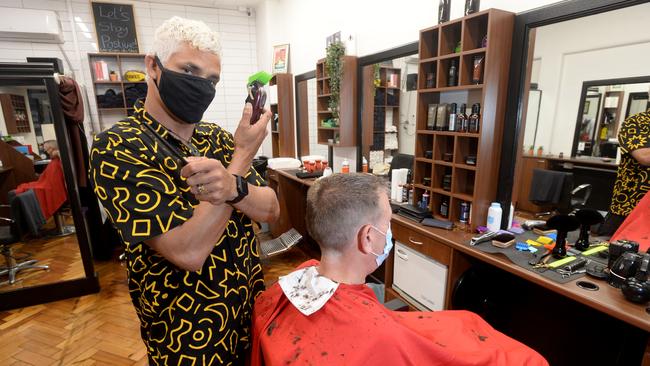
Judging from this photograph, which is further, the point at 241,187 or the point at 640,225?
the point at 640,225

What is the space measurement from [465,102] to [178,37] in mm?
1694

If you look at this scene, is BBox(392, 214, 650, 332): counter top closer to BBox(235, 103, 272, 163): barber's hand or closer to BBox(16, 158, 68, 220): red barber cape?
BBox(235, 103, 272, 163): barber's hand

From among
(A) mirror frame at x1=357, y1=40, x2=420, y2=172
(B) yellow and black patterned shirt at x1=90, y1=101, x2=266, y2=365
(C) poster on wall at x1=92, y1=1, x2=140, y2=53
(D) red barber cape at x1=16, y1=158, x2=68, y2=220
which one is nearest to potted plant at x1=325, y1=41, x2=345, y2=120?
(A) mirror frame at x1=357, y1=40, x2=420, y2=172

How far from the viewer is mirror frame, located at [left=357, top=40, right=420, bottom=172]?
2.35 meters

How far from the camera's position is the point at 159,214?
70 cm

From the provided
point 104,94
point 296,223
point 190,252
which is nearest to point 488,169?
point 190,252

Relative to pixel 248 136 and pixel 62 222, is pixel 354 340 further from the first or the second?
pixel 62 222

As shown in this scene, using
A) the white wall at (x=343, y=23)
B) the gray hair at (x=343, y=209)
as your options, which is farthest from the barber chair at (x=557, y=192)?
the gray hair at (x=343, y=209)

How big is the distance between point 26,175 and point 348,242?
3.54 metres

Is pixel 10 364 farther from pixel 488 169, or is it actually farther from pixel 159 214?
pixel 488 169

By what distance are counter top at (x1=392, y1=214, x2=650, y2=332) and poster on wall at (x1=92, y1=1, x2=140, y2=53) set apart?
4881mm

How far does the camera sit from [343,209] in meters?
1.01

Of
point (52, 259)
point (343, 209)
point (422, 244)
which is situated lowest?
point (52, 259)

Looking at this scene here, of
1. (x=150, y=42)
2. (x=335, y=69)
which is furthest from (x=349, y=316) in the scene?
(x=150, y=42)
